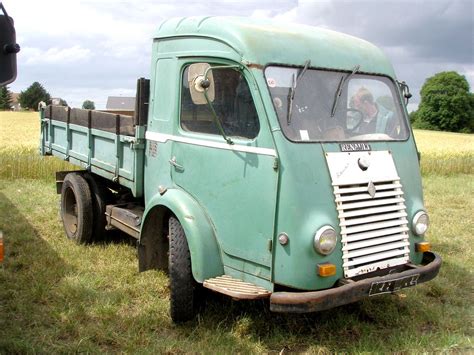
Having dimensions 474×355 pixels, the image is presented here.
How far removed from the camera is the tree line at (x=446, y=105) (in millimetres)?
66438

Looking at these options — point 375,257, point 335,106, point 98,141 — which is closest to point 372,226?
point 375,257

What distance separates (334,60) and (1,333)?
11.5 feet

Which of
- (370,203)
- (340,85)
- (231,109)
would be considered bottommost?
(370,203)

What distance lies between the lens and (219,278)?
13.8 feet

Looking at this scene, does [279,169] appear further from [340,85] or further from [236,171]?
[340,85]

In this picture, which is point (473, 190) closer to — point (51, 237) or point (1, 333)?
point (51, 237)

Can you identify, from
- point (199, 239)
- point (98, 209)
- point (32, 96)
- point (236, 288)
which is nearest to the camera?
point (236, 288)

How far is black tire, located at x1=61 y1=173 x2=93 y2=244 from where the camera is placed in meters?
6.61

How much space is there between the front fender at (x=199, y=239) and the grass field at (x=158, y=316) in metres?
0.55

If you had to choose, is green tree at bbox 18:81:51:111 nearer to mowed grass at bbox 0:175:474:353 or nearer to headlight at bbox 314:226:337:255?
mowed grass at bbox 0:175:474:353

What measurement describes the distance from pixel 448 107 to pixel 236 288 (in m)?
69.5

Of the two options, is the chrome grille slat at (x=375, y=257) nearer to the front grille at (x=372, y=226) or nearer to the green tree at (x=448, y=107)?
the front grille at (x=372, y=226)

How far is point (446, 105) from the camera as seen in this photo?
67.2m

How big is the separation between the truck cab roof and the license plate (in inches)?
69.9
